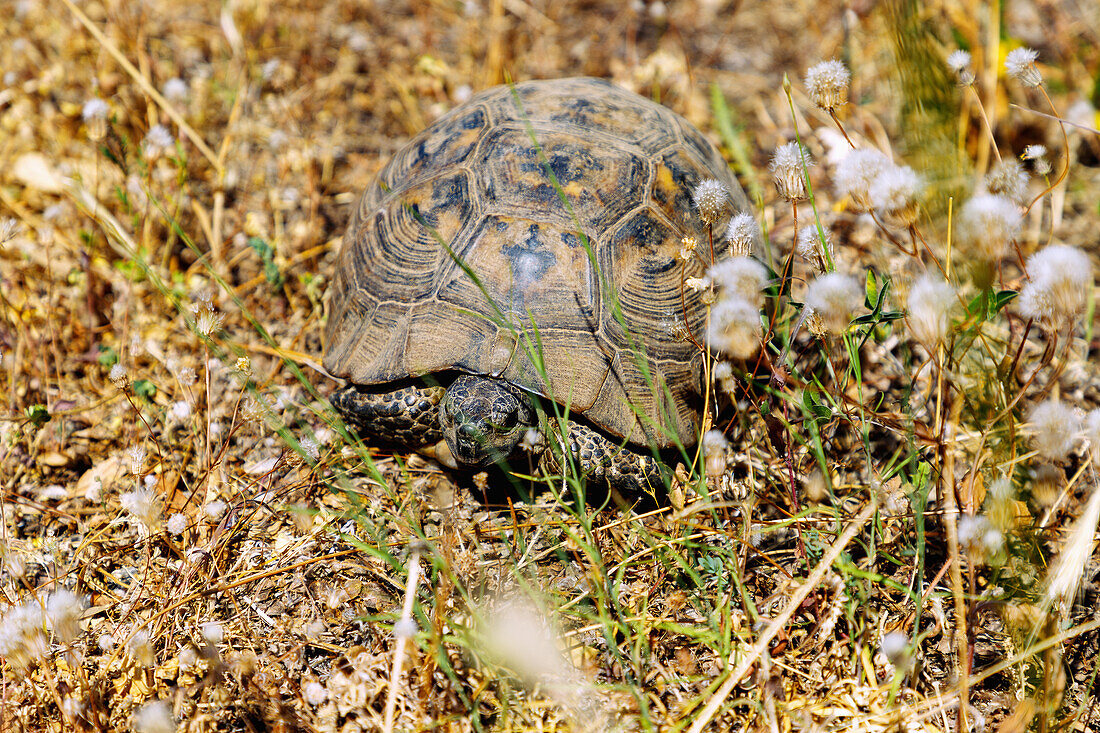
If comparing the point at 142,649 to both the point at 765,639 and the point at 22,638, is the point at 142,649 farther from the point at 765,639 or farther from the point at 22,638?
the point at 765,639

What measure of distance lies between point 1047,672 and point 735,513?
3.40 feet

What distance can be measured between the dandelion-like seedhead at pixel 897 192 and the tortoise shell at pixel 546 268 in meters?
0.87

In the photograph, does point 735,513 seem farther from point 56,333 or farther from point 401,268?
point 56,333

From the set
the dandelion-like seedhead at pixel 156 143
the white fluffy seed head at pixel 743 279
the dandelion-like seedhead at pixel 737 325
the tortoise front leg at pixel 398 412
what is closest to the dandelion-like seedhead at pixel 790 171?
the white fluffy seed head at pixel 743 279

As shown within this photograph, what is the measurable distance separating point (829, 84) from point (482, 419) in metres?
1.54

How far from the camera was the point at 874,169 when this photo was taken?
6.54 feet

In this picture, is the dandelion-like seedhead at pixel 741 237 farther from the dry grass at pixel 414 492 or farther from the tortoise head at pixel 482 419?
the tortoise head at pixel 482 419

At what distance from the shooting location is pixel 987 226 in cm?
172

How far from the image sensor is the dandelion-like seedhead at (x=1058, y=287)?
1672 millimetres

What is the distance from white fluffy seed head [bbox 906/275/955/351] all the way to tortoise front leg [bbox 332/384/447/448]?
1732mm

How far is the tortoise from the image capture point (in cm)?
265

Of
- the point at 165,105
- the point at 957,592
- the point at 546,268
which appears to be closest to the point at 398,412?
the point at 546,268

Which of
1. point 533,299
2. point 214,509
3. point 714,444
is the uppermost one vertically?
point 533,299

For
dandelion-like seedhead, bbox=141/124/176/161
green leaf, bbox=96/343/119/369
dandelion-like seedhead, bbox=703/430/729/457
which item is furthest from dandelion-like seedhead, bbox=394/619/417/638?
dandelion-like seedhead, bbox=141/124/176/161
